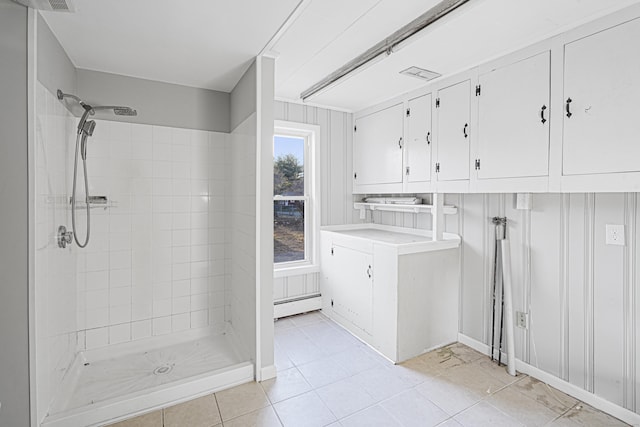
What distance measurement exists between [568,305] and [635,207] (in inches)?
29.1

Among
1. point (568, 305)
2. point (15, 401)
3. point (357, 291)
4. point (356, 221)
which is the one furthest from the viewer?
point (356, 221)

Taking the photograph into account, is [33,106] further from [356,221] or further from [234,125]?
[356,221]


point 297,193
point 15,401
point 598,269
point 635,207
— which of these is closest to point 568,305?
point 598,269

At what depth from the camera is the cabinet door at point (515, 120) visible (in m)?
1.97

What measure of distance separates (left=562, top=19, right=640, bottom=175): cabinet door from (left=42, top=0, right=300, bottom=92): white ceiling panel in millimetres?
1686

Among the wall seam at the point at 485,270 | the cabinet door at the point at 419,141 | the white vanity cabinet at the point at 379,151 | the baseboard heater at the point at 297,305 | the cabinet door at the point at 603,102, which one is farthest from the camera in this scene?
the baseboard heater at the point at 297,305

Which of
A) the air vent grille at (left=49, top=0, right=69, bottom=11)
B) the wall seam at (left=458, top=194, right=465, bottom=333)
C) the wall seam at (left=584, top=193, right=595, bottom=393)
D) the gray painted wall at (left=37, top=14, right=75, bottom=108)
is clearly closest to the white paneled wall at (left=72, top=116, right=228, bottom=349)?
the gray painted wall at (left=37, top=14, right=75, bottom=108)

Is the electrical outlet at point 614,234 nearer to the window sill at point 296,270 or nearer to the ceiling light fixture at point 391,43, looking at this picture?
the ceiling light fixture at point 391,43

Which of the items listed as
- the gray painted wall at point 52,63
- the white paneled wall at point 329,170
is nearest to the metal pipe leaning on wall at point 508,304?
the white paneled wall at point 329,170

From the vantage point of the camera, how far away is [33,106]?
156cm

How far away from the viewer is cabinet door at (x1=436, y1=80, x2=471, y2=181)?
95.7 inches

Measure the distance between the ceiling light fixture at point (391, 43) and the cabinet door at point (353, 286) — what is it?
1578mm

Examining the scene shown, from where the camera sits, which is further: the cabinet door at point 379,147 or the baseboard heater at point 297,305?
the baseboard heater at point 297,305

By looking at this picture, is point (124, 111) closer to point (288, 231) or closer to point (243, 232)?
point (243, 232)
